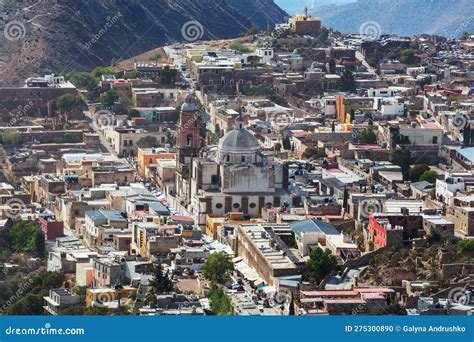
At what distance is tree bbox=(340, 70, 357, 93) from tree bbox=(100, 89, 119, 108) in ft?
25.6

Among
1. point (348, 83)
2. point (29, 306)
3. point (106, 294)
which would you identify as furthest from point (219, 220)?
point (348, 83)

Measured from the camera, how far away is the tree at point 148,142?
4785 cm

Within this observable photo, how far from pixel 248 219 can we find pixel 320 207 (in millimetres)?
2041

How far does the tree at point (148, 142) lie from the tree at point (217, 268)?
15.6 meters

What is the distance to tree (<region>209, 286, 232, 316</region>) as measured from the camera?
28578 millimetres

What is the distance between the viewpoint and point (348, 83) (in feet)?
184

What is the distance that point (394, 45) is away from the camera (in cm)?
6234

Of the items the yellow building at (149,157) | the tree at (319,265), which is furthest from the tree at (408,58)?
the tree at (319,265)

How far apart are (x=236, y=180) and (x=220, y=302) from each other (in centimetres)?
969

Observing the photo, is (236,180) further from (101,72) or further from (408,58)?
(408,58)

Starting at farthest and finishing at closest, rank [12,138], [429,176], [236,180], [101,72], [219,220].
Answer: [101,72], [12,138], [429,176], [236,180], [219,220]

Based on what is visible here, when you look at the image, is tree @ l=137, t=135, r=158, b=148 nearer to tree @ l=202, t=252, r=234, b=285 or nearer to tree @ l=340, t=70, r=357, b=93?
tree @ l=340, t=70, r=357, b=93

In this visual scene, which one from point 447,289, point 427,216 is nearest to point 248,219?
point 427,216

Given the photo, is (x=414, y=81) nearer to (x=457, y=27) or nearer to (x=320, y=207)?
(x=320, y=207)
